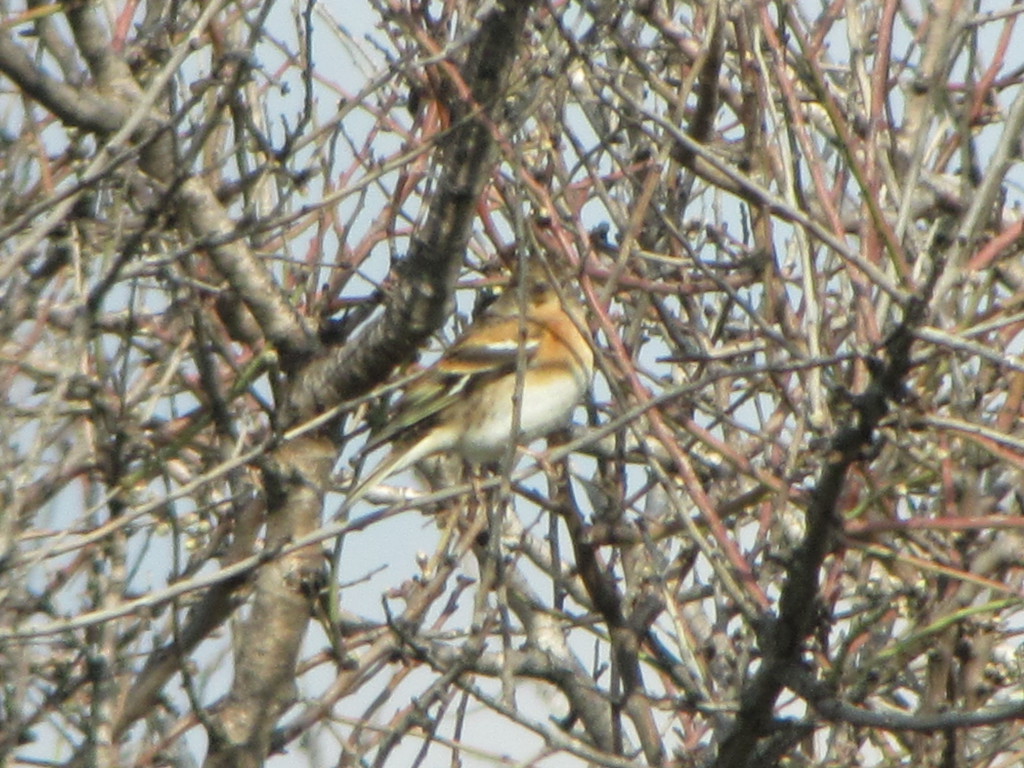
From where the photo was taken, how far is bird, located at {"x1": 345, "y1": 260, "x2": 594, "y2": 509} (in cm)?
580

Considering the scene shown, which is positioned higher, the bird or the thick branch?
the bird

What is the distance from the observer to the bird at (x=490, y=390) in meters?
5.80

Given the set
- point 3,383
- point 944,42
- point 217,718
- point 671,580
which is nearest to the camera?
point 944,42

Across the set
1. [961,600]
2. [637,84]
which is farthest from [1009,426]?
[637,84]

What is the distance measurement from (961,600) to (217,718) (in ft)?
6.23

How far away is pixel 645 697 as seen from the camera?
4262mm

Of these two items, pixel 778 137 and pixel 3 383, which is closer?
pixel 778 137

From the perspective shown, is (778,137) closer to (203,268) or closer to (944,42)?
(944,42)

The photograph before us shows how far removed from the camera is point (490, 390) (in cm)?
628

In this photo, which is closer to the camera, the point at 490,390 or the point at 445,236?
the point at 445,236

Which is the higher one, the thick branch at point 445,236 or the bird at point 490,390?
the bird at point 490,390

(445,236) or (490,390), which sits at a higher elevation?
(490,390)

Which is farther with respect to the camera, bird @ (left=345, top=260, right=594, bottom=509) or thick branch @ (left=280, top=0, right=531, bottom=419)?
bird @ (left=345, top=260, right=594, bottom=509)

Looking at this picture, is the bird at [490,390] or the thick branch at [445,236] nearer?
the thick branch at [445,236]
